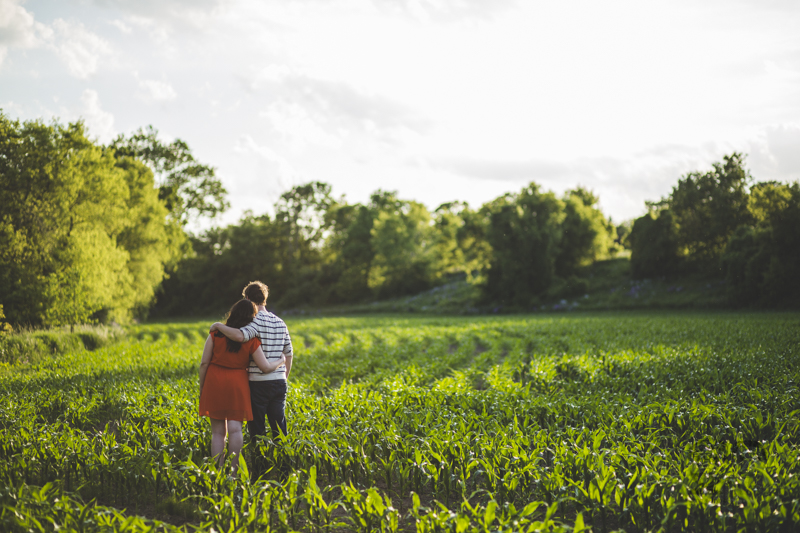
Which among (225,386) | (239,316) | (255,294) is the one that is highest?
(255,294)

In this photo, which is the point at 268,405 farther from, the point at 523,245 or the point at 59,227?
the point at 523,245

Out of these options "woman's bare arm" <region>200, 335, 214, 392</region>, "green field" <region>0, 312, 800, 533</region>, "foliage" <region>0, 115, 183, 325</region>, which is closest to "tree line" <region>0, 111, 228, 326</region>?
"foliage" <region>0, 115, 183, 325</region>

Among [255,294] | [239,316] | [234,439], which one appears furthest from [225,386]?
[255,294]

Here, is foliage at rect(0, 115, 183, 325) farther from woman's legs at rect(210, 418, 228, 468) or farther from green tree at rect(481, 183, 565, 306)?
green tree at rect(481, 183, 565, 306)

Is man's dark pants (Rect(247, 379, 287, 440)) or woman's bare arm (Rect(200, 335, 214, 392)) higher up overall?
woman's bare arm (Rect(200, 335, 214, 392))

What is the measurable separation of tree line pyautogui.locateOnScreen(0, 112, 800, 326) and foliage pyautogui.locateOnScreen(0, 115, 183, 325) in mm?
53

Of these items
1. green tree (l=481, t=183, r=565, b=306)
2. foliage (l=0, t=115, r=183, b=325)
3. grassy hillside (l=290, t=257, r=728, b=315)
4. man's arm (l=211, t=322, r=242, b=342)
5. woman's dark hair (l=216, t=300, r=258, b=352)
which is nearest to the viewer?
man's arm (l=211, t=322, r=242, b=342)

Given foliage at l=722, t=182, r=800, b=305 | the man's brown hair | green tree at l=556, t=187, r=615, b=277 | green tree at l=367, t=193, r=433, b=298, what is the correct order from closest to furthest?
the man's brown hair
foliage at l=722, t=182, r=800, b=305
green tree at l=556, t=187, r=615, b=277
green tree at l=367, t=193, r=433, b=298

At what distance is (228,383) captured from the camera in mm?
4859

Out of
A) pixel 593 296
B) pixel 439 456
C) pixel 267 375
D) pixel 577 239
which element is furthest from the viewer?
pixel 577 239

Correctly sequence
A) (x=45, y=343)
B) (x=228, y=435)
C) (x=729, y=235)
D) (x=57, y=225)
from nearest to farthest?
(x=228, y=435) → (x=45, y=343) → (x=57, y=225) → (x=729, y=235)

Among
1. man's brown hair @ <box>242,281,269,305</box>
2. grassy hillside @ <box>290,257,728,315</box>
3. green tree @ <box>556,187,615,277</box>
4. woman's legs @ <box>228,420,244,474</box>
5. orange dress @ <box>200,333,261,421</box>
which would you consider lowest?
grassy hillside @ <box>290,257,728,315</box>

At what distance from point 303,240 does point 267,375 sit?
204 ft

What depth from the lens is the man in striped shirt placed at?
5.15 m
